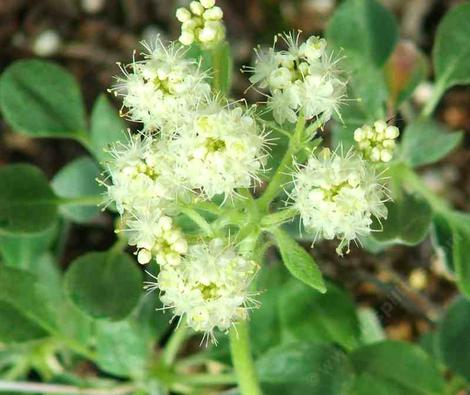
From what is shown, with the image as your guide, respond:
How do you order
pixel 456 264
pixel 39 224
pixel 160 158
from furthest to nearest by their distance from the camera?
pixel 39 224 < pixel 456 264 < pixel 160 158

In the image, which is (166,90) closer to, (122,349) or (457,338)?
(122,349)

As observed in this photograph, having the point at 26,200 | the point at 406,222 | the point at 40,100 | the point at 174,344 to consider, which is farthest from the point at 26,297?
the point at 406,222

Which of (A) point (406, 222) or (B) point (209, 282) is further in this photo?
(A) point (406, 222)

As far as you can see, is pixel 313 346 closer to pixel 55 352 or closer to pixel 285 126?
pixel 285 126

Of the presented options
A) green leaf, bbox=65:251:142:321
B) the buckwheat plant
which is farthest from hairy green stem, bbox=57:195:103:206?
Result: green leaf, bbox=65:251:142:321

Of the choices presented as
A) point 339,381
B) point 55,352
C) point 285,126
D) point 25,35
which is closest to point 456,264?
point 339,381

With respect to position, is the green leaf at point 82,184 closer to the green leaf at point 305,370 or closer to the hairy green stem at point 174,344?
the hairy green stem at point 174,344
